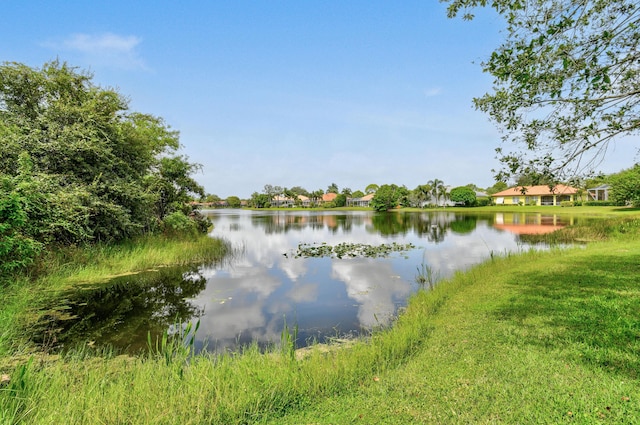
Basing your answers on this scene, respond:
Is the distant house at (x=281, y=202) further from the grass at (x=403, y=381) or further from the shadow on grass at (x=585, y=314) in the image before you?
the grass at (x=403, y=381)

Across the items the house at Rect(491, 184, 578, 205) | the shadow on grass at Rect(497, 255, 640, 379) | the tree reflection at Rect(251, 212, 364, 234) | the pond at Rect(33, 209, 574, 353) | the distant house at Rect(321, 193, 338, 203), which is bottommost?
the pond at Rect(33, 209, 574, 353)

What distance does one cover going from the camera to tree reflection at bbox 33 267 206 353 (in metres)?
7.52

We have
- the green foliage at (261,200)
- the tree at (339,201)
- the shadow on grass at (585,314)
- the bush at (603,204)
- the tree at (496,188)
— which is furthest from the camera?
the green foliage at (261,200)

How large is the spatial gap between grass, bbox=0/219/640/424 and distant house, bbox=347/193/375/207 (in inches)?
4525

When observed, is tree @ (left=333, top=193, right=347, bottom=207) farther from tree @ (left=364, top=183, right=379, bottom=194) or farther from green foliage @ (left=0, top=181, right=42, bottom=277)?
green foliage @ (left=0, top=181, right=42, bottom=277)

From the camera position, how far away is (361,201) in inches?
4934

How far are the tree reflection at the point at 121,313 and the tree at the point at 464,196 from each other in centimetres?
9180

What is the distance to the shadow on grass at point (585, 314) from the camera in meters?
4.70

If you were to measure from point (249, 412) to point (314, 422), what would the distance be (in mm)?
876

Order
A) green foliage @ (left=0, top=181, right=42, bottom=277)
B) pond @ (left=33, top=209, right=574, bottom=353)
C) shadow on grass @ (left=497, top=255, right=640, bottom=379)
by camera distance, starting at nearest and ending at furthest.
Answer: shadow on grass @ (left=497, top=255, right=640, bottom=379)
pond @ (left=33, top=209, right=574, bottom=353)
green foliage @ (left=0, top=181, right=42, bottom=277)

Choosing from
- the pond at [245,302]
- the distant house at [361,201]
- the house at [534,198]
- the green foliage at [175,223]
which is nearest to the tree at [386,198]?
the distant house at [361,201]

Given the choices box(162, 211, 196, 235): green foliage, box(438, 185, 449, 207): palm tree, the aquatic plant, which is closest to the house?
box(438, 185, 449, 207): palm tree

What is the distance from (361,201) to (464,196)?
4224cm

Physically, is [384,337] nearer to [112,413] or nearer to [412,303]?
[412,303]
